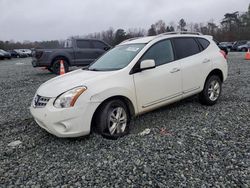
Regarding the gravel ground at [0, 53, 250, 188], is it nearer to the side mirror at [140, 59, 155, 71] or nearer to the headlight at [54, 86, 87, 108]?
the headlight at [54, 86, 87, 108]

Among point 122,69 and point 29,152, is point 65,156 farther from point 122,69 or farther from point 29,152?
point 122,69

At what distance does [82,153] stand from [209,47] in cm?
380

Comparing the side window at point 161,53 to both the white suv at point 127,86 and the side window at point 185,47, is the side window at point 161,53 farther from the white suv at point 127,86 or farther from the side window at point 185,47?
the side window at point 185,47

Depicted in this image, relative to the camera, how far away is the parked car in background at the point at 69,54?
11.3 metres

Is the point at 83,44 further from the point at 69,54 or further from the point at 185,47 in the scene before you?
the point at 185,47

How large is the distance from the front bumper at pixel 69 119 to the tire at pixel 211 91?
109 inches

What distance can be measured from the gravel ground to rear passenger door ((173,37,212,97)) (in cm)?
62

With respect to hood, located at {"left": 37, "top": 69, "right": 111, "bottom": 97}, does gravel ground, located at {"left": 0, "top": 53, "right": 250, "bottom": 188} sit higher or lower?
lower

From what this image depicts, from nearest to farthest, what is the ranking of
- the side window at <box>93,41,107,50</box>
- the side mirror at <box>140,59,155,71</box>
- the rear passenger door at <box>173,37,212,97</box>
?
1. the side mirror at <box>140,59,155,71</box>
2. the rear passenger door at <box>173,37,212,97</box>
3. the side window at <box>93,41,107,50</box>

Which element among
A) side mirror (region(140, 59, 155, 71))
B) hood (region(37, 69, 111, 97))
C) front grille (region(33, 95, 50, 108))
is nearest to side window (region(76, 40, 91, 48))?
hood (region(37, 69, 111, 97))

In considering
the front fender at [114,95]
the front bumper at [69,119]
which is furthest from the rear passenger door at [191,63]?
the front bumper at [69,119]

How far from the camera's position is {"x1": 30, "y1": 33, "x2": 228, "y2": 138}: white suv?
11.1 ft

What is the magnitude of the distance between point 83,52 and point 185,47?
8.11m

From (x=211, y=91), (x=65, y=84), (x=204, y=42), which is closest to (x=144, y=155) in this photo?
(x=65, y=84)
